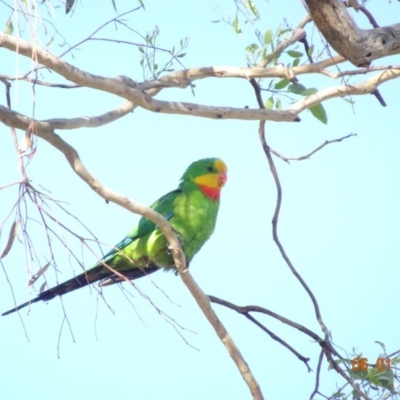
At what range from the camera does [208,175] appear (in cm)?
342

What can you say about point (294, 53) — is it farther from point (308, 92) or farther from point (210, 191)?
point (210, 191)

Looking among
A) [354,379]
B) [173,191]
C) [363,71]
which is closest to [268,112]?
[363,71]

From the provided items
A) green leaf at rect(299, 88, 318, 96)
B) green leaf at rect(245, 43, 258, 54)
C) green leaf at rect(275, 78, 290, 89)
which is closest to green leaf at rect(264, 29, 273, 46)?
green leaf at rect(245, 43, 258, 54)

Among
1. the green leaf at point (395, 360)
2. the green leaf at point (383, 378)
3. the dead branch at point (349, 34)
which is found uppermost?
the dead branch at point (349, 34)

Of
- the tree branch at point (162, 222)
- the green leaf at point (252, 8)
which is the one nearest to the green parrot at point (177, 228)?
the tree branch at point (162, 222)

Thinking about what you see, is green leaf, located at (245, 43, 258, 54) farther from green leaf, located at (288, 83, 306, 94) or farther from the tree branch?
the tree branch

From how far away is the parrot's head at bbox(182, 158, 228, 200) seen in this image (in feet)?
11.1

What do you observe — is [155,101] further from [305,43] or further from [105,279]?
[105,279]

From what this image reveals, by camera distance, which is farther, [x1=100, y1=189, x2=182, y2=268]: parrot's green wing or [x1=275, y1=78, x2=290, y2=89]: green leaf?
[x1=100, y1=189, x2=182, y2=268]: parrot's green wing

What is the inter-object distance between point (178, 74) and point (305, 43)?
1.64 ft

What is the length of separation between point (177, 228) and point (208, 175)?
36 centimetres

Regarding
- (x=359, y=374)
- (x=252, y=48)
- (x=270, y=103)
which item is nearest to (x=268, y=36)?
(x=252, y=48)

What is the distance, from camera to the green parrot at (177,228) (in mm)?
3113

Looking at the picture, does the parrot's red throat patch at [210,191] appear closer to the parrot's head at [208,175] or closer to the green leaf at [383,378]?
the parrot's head at [208,175]
